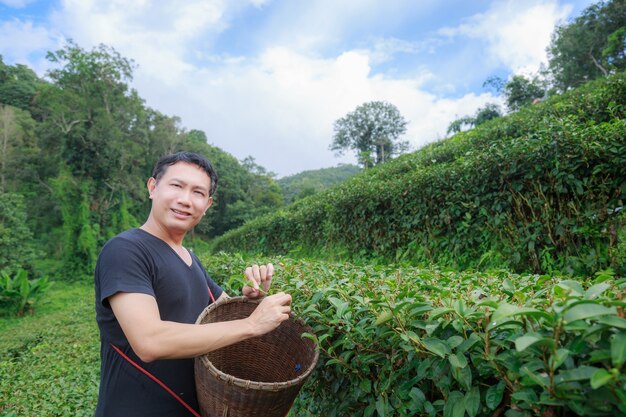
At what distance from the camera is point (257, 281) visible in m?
1.95

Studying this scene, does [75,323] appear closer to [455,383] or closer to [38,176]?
[455,383]

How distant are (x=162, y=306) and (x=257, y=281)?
0.49 metres

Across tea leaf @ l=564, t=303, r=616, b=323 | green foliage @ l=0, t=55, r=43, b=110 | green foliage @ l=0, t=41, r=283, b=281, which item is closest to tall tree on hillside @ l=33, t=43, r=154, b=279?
green foliage @ l=0, t=41, r=283, b=281

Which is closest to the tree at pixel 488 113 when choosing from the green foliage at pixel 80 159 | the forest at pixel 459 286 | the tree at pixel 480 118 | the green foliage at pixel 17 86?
the tree at pixel 480 118

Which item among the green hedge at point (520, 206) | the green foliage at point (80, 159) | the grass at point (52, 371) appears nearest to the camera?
the green hedge at point (520, 206)

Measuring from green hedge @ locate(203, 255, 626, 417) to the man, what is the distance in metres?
0.39

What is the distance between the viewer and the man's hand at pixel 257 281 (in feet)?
6.30

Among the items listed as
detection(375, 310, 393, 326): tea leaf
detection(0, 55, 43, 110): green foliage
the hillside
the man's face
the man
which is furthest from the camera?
the hillside

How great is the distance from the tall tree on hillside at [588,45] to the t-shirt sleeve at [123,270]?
30.5 metres

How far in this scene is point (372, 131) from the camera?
5266cm

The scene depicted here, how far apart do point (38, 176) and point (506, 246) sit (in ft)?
129

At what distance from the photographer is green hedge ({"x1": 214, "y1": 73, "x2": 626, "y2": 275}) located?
10.2 feet

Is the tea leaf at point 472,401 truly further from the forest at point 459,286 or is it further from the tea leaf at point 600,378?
the tea leaf at point 600,378

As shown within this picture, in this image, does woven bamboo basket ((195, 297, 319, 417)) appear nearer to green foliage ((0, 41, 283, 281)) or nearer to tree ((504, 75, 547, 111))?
green foliage ((0, 41, 283, 281))
